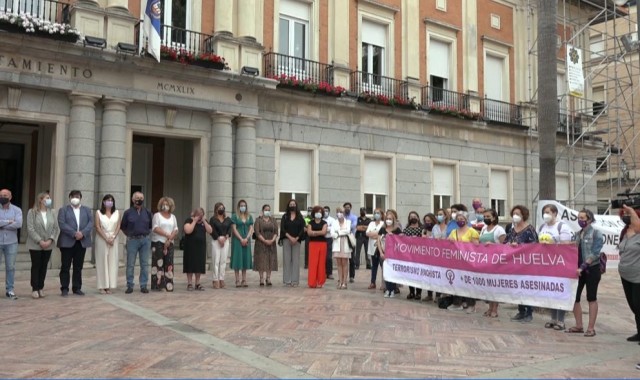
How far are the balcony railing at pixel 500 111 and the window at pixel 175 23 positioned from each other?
11651 millimetres

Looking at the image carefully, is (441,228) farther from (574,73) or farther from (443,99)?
(443,99)

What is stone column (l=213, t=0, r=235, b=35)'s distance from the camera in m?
15.7

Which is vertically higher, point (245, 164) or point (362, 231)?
point (245, 164)

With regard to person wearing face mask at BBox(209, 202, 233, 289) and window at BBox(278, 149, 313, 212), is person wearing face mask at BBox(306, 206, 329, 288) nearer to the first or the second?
person wearing face mask at BBox(209, 202, 233, 289)

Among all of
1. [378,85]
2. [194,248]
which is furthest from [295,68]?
[194,248]

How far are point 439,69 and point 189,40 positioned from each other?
386 inches

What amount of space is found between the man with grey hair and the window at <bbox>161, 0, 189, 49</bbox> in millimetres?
7062

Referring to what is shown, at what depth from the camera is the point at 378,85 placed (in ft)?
63.1

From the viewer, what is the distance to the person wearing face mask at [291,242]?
39.0 ft

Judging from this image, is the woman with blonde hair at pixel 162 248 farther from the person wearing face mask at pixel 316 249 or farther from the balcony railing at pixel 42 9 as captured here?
the balcony railing at pixel 42 9

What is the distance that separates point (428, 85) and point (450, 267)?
1215 centimetres

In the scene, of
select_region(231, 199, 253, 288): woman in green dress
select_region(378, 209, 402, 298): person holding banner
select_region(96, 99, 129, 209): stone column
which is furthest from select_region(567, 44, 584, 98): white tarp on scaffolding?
select_region(96, 99, 129, 209): stone column

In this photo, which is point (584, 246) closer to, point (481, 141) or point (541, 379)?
point (541, 379)

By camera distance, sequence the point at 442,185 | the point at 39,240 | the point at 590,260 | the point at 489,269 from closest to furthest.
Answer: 1. the point at 590,260
2. the point at 489,269
3. the point at 39,240
4. the point at 442,185
